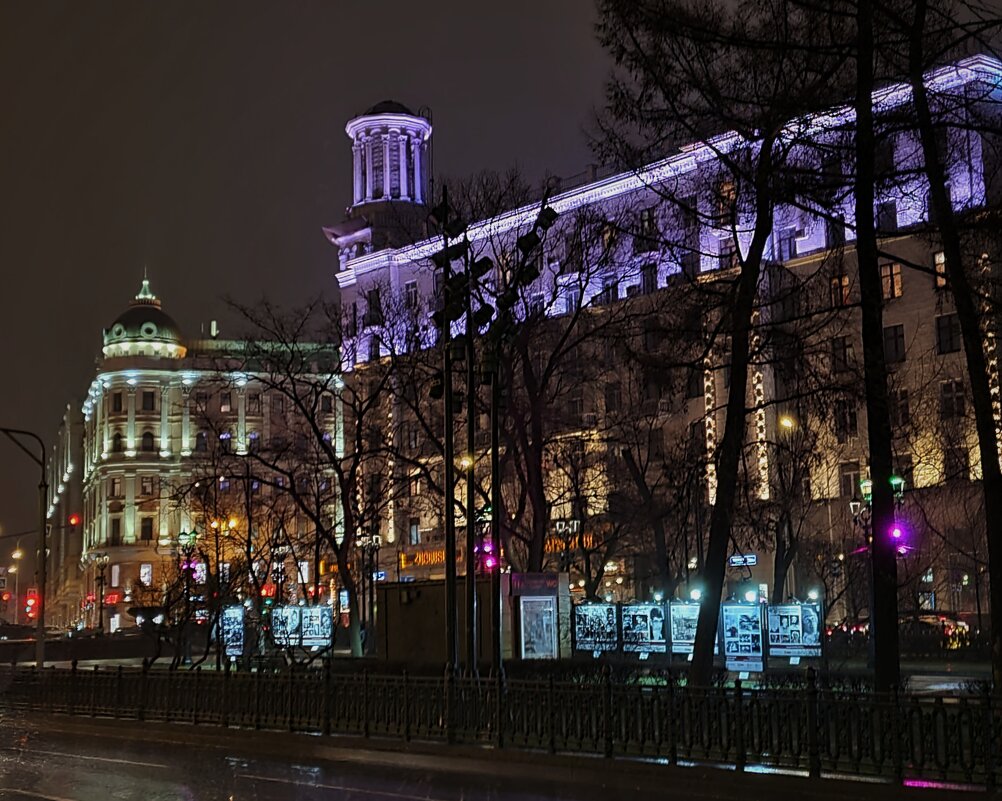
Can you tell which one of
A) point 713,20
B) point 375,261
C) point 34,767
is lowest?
point 34,767

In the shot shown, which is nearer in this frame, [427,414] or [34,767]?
[34,767]

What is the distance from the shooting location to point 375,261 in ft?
296

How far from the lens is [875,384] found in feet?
56.6

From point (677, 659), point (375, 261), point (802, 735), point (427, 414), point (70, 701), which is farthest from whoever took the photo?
point (375, 261)

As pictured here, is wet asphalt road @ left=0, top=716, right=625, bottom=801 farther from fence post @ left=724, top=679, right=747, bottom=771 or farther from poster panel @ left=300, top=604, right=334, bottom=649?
poster panel @ left=300, top=604, right=334, bottom=649

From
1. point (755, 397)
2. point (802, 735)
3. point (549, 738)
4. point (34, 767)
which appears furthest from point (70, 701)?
point (755, 397)

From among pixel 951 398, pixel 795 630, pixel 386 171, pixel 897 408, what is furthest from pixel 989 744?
pixel 386 171

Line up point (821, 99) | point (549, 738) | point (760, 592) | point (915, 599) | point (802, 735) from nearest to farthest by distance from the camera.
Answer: point (802, 735), point (549, 738), point (821, 99), point (915, 599), point (760, 592)

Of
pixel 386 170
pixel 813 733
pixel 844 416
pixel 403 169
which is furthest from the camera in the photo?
pixel 386 170

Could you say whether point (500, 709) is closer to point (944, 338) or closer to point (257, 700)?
point (257, 700)

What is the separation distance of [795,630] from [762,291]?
352 inches

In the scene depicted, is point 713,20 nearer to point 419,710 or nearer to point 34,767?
point 419,710

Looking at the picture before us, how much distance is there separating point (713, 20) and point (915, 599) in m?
33.8

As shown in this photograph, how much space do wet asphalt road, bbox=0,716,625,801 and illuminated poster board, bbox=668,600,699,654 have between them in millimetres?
16239
